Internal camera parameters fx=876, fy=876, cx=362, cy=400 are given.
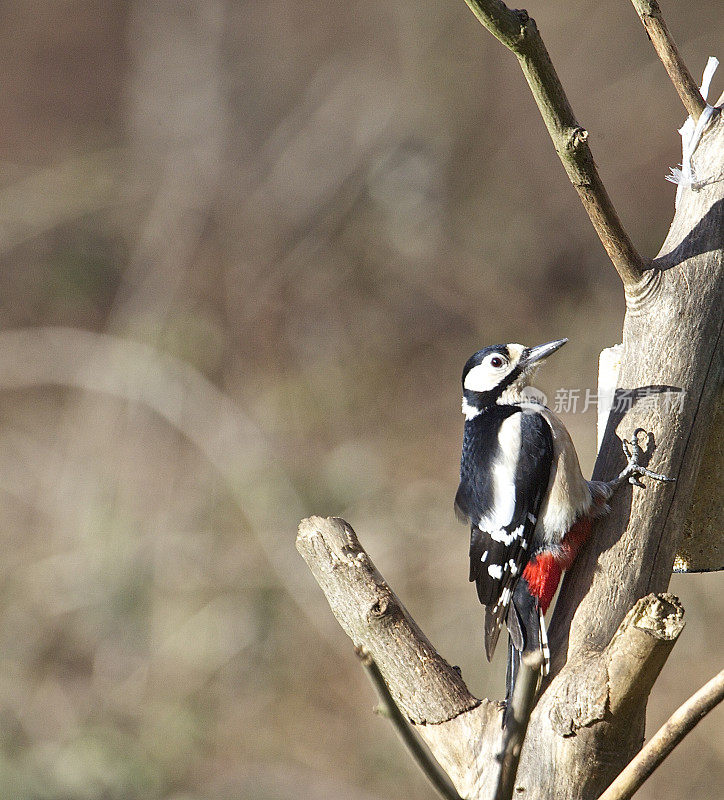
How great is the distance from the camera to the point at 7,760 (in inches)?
172

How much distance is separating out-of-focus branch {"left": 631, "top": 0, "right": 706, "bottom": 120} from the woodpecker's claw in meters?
0.73

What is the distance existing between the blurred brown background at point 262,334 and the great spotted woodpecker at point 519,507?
2521 mm

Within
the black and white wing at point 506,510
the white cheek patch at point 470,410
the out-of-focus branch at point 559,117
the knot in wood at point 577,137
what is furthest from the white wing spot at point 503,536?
the knot in wood at point 577,137

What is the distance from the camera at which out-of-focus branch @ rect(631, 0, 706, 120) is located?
71.3 inches

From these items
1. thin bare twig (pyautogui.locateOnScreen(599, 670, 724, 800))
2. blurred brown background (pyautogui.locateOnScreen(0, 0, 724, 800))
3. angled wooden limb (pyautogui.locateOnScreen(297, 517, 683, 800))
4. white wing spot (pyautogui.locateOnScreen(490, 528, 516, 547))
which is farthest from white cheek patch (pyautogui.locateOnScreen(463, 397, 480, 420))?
blurred brown background (pyautogui.locateOnScreen(0, 0, 724, 800))

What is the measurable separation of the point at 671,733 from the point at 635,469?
820 millimetres

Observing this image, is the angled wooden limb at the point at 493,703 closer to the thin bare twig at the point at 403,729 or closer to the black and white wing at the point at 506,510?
the thin bare twig at the point at 403,729

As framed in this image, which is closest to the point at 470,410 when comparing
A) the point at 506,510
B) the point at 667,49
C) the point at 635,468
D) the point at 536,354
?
the point at 536,354

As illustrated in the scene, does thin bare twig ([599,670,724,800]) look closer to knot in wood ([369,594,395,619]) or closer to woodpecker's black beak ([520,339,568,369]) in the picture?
knot in wood ([369,594,395,619])

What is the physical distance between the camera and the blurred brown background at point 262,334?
4.81 meters

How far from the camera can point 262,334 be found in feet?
22.1

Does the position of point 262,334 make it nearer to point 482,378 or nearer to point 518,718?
point 482,378

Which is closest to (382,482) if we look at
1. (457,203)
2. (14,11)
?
(457,203)

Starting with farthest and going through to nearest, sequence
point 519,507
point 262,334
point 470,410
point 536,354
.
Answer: point 262,334
point 470,410
point 536,354
point 519,507
